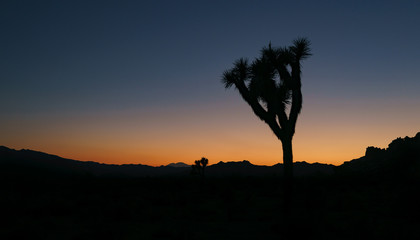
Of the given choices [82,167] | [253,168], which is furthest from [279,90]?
[82,167]

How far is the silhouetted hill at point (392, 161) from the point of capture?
3763cm

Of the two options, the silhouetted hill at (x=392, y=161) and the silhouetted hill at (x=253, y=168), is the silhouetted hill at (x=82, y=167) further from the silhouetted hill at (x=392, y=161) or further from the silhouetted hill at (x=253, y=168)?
the silhouetted hill at (x=392, y=161)

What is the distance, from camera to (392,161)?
41.4 m

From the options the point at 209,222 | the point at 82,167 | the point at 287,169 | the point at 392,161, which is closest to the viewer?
the point at 209,222

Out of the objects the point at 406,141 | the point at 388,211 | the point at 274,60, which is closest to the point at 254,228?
the point at 388,211

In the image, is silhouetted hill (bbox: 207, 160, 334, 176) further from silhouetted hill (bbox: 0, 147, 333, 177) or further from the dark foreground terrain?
the dark foreground terrain

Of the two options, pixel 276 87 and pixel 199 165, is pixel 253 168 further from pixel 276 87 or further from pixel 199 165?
A: pixel 276 87

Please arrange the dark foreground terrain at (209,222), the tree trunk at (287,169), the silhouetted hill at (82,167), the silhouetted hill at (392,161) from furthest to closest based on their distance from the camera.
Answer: the silhouetted hill at (82,167) < the silhouetted hill at (392,161) < the tree trunk at (287,169) < the dark foreground terrain at (209,222)

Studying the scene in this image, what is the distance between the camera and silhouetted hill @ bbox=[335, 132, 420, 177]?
3763 cm

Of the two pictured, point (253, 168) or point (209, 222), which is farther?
point (253, 168)

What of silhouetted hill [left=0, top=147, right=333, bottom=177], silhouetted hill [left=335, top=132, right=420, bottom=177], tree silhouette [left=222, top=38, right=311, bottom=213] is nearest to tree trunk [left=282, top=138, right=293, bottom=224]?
tree silhouette [left=222, top=38, right=311, bottom=213]

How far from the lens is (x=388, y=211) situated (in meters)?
11.0

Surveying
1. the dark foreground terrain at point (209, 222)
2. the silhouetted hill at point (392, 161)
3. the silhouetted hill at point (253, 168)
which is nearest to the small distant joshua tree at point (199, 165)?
the silhouetted hill at point (392, 161)

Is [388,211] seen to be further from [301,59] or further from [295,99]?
[301,59]
